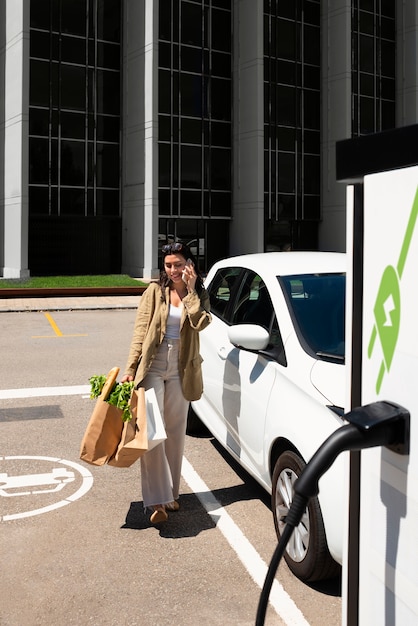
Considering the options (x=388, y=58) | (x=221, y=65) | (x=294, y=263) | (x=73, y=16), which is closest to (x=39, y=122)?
(x=73, y=16)

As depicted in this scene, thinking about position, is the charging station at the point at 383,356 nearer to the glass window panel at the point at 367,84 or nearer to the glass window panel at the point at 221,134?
the glass window panel at the point at 221,134

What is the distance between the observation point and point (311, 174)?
40000mm

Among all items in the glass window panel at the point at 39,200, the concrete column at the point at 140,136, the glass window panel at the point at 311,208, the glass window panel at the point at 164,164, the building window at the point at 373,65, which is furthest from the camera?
the building window at the point at 373,65

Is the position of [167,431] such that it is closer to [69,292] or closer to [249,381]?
[249,381]

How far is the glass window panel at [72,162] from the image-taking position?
112 feet

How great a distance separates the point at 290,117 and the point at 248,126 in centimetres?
385

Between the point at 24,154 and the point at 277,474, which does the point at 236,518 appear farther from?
the point at 24,154

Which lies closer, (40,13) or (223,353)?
(223,353)

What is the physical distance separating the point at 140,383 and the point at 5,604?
1727mm

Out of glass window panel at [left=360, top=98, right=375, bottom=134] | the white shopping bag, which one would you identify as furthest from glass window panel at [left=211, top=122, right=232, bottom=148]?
the white shopping bag

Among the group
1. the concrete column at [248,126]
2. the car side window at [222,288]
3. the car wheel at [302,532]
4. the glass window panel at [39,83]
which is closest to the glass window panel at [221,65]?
the concrete column at [248,126]

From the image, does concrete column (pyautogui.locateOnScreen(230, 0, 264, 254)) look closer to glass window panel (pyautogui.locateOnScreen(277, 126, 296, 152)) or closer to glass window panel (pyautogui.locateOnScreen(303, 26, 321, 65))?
glass window panel (pyautogui.locateOnScreen(277, 126, 296, 152))

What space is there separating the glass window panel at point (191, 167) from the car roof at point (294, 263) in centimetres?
3126

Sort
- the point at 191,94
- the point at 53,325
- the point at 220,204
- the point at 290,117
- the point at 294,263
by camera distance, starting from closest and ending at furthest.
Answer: the point at 294,263 < the point at 53,325 < the point at 191,94 < the point at 220,204 < the point at 290,117
